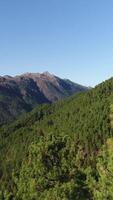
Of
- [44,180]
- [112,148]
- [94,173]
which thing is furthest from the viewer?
[94,173]

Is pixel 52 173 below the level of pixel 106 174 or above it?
above

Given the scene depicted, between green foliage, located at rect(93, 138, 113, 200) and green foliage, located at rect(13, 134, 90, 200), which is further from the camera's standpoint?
green foliage, located at rect(13, 134, 90, 200)

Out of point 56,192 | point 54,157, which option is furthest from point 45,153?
point 56,192

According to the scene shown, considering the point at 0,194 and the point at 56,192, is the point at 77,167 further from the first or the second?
the point at 0,194

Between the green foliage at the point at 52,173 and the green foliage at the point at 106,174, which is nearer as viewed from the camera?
the green foliage at the point at 106,174

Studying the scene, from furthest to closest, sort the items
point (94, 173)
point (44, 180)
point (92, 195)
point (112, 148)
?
point (94, 173), point (92, 195), point (44, 180), point (112, 148)

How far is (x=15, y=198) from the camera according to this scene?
6206 cm

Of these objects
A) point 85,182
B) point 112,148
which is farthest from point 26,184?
point 112,148

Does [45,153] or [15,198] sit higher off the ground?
[45,153]

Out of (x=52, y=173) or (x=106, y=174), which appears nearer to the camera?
(x=106, y=174)

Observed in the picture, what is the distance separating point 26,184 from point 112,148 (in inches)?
511

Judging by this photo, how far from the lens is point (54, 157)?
194 ft

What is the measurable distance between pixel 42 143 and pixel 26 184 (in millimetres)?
5425

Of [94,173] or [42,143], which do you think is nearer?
[42,143]
